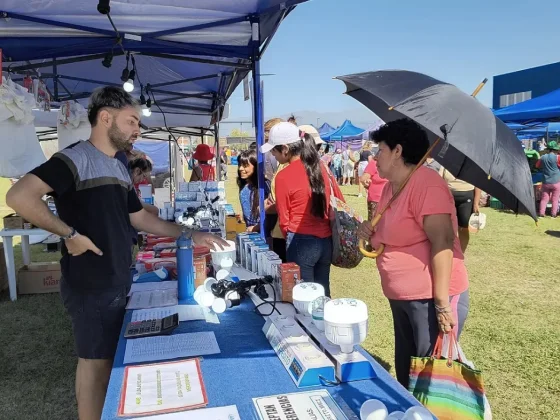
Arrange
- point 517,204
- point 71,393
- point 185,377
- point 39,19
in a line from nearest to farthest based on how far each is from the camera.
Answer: point 185,377 → point 517,204 → point 71,393 → point 39,19

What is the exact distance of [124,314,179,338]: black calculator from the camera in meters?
1.71

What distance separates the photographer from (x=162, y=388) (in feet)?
4.31

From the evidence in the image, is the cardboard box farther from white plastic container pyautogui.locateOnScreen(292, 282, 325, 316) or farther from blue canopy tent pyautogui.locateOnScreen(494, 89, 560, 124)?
blue canopy tent pyautogui.locateOnScreen(494, 89, 560, 124)

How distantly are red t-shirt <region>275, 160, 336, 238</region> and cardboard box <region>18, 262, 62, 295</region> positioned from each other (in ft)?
10.6

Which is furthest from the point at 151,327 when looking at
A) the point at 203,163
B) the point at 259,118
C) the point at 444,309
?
the point at 203,163

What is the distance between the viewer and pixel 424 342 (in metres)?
1.89

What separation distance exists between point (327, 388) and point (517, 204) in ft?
3.46

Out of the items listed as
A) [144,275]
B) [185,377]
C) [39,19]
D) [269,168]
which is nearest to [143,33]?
[39,19]

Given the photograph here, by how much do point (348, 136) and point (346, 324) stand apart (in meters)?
22.5

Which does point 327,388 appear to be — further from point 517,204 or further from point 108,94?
point 108,94

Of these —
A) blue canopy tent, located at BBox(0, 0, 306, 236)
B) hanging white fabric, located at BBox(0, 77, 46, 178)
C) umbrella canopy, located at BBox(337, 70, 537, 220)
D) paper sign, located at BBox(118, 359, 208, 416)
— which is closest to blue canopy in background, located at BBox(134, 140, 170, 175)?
blue canopy tent, located at BBox(0, 0, 306, 236)

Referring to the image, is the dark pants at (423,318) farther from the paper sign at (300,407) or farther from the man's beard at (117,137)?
the man's beard at (117,137)

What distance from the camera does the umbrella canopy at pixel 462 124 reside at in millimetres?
1503

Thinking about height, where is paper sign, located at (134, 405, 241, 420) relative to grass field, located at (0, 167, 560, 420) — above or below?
above
